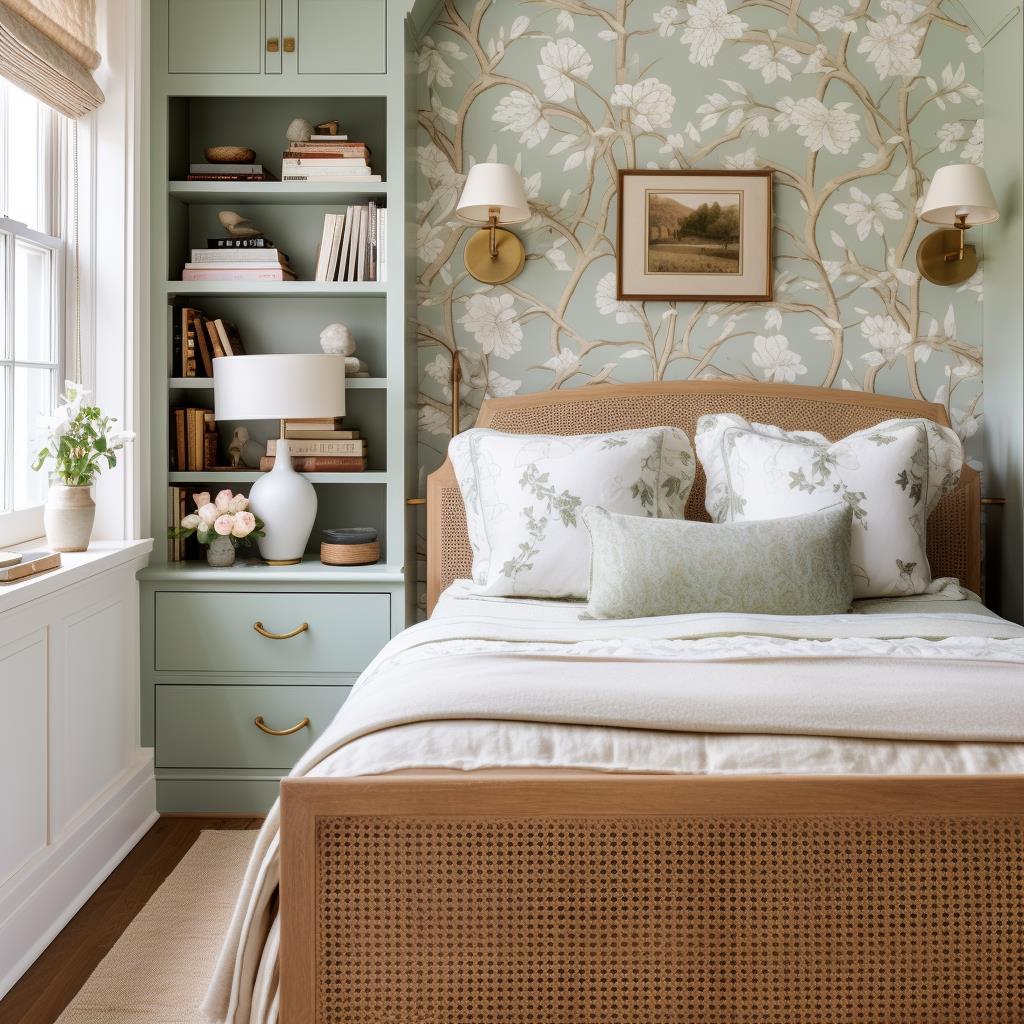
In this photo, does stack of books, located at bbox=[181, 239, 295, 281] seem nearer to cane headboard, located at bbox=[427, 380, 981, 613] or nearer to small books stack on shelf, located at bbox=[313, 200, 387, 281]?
small books stack on shelf, located at bbox=[313, 200, 387, 281]

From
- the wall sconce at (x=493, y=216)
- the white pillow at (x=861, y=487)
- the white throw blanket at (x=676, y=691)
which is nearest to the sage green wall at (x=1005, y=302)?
the white pillow at (x=861, y=487)

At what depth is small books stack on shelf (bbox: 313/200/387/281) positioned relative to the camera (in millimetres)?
3111

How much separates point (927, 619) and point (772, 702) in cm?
85

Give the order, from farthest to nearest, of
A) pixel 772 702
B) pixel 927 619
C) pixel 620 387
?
pixel 620 387
pixel 927 619
pixel 772 702

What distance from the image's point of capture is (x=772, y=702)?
1567mm

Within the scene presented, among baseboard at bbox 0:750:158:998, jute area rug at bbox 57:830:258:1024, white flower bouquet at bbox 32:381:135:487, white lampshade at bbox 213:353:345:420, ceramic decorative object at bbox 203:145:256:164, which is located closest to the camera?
jute area rug at bbox 57:830:258:1024

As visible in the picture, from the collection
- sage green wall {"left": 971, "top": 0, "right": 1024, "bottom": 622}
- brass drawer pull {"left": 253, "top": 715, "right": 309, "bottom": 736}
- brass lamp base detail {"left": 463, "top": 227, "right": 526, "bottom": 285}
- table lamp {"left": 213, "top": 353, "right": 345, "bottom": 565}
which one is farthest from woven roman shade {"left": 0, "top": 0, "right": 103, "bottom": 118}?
sage green wall {"left": 971, "top": 0, "right": 1024, "bottom": 622}

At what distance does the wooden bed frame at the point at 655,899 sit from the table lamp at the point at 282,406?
1.67 metres

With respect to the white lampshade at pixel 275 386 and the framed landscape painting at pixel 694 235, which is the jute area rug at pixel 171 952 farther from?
the framed landscape painting at pixel 694 235

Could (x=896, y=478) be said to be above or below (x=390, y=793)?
above

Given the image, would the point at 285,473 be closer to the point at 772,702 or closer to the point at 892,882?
the point at 772,702

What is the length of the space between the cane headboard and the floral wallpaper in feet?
0.50

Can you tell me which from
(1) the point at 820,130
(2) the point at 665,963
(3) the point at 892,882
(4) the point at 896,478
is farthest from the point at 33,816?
(1) the point at 820,130

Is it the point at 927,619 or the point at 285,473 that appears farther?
the point at 285,473
